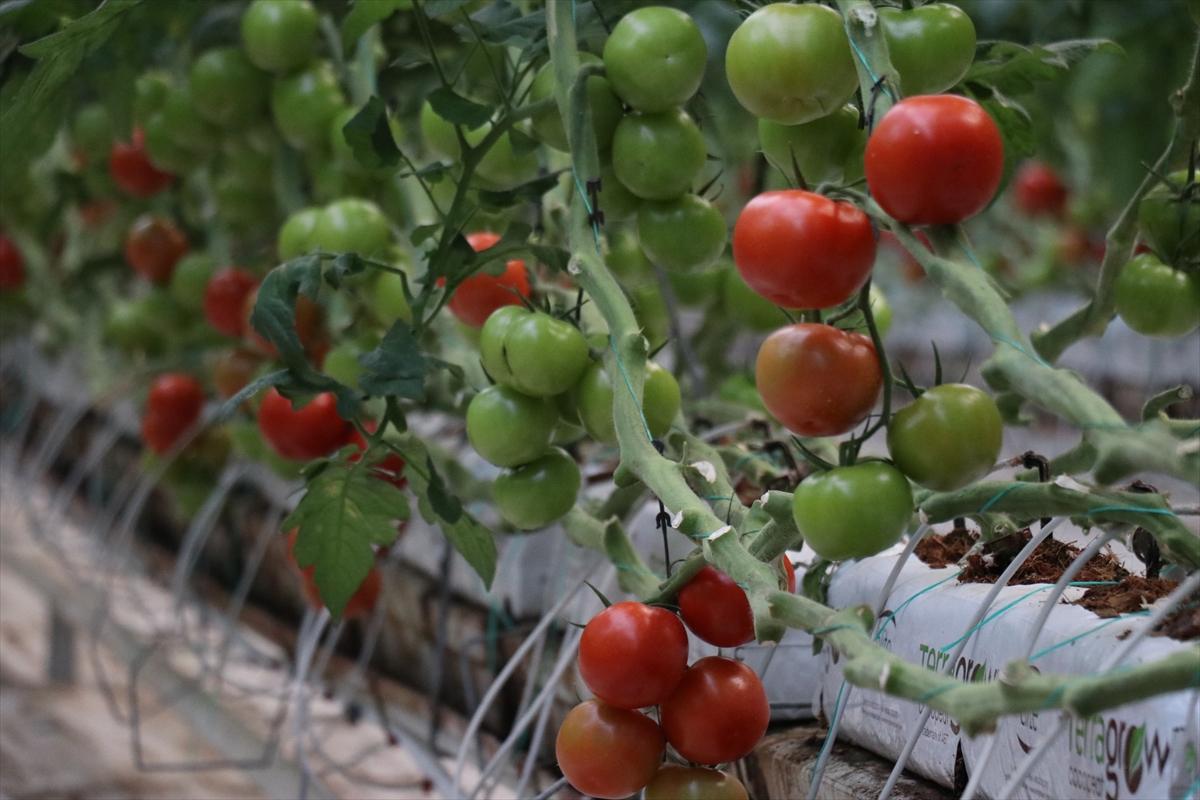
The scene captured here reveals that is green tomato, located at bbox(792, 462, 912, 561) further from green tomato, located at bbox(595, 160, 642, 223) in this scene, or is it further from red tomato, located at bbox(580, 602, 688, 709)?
green tomato, located at bbox(595, 160, 642, 223)

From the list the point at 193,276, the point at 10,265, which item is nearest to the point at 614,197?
the point at 193,276

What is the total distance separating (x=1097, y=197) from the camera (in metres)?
1.80

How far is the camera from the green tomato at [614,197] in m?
0.53

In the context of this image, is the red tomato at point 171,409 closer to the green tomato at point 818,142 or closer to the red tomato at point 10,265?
the red tomato at point 10,265

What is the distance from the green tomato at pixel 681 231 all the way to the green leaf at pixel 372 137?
0.16 m

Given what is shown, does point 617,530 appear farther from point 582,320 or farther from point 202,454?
point 202,454

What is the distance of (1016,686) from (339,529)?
0.36 meters

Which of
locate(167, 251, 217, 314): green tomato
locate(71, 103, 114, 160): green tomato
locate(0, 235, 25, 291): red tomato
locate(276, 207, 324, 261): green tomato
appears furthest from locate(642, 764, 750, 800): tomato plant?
locate(0, 235, 25, 291): red tomato

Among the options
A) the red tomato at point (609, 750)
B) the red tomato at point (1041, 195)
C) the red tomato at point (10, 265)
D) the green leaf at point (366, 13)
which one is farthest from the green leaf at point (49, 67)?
the red tomato at point (1041, 195)

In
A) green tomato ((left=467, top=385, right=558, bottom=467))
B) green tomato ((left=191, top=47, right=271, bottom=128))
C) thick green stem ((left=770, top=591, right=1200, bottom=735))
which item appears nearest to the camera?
thick green stem ((left=770, top=591, right=1200, bottom=735))

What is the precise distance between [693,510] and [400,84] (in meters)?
0.56

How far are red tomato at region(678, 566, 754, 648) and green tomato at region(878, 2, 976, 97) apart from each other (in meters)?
0.20

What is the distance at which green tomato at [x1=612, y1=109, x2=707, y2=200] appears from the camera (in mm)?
482

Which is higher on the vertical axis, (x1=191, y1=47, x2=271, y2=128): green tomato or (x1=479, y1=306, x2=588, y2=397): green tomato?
(x1=191, y1=47, x2=271, y2=128): green tomato
